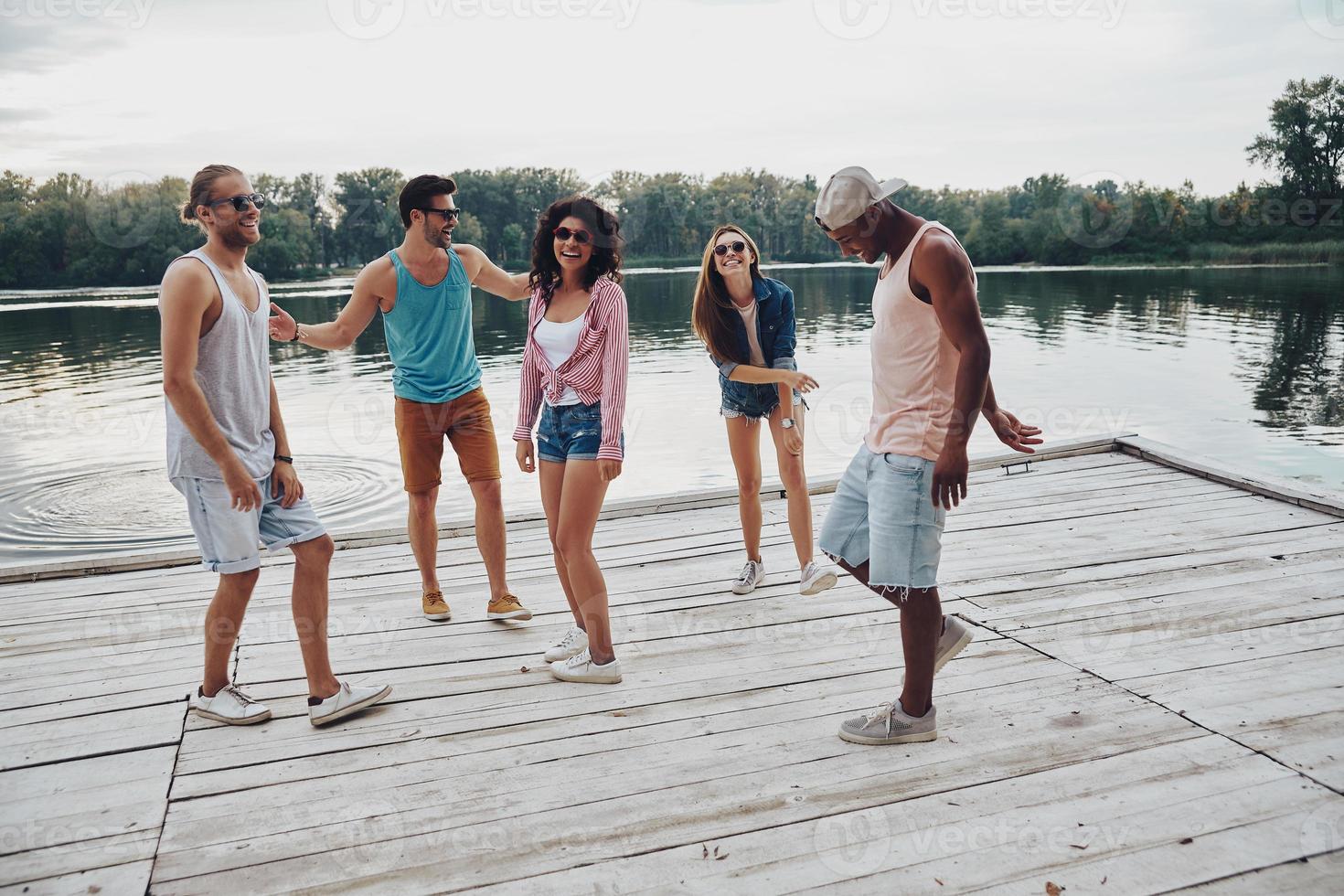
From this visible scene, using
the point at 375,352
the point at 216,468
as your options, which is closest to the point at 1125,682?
the point at 216,468

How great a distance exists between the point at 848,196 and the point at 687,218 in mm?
95775

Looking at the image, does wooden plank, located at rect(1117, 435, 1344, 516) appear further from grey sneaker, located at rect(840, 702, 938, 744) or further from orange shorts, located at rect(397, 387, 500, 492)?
orange shorts, located at rect(397, 387, 500, 492)

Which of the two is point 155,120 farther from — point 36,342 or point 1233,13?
point 1233,13

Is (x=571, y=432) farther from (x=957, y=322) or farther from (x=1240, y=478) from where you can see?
(x=1240, y=478)

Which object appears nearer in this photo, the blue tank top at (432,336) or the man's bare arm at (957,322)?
the man's bare arm at (957,322)

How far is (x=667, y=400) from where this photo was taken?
2008 cm

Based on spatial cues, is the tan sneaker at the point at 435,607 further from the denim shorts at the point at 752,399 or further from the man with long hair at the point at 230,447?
the denim shorts at the point at 752,399

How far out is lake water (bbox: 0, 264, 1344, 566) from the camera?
12.2m

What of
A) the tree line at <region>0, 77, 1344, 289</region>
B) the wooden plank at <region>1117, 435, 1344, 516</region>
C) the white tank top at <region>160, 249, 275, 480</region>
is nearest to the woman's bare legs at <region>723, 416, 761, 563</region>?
the white tank top at <region>160, 249, 275, 480</region>

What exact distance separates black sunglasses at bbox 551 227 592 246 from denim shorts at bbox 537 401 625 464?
24.4 inches

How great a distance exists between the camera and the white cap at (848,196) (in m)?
2.88

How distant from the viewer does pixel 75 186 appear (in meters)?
86.1

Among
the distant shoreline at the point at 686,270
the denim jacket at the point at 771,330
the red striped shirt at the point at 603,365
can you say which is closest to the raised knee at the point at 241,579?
the red striped shirt at the point at 603,365

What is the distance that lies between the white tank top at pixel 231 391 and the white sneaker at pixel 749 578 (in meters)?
2.30
